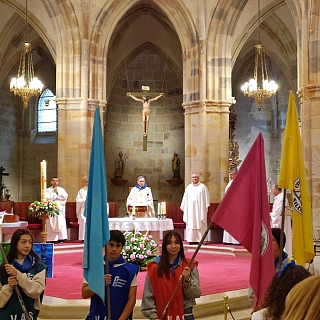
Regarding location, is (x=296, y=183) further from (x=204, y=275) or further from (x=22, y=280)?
(x=204, y=275)

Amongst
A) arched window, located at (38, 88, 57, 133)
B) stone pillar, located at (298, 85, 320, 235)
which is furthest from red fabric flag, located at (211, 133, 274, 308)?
arched window, located at (38, 88, 57, 133)

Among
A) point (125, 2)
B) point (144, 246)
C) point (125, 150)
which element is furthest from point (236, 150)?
point (144, 246)

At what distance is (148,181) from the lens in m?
23.0

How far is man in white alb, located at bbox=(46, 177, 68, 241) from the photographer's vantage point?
14.4 meters

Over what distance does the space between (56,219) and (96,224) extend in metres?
10.5

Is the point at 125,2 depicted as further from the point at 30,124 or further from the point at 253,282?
the point at 253,282

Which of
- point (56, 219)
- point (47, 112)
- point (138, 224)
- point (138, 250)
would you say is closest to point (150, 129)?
point (47, 112)

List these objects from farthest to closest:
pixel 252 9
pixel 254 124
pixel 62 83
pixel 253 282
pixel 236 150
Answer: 1. pixel 254 124
2. pixel 236 150
3. pixel 252 9
4. pixel 62 83
5. pixel 253 282

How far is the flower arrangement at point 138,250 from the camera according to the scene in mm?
9438

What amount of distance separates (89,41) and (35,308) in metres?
13.2

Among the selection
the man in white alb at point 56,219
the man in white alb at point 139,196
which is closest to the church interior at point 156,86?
the man in white alb at point 56,219

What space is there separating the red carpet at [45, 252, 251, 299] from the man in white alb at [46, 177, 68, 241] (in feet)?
3.89

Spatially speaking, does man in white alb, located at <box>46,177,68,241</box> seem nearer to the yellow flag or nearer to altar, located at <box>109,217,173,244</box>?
altar, located at <box>109,217,173,244</box>

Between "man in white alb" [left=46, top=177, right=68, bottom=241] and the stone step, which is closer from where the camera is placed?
the stone step
